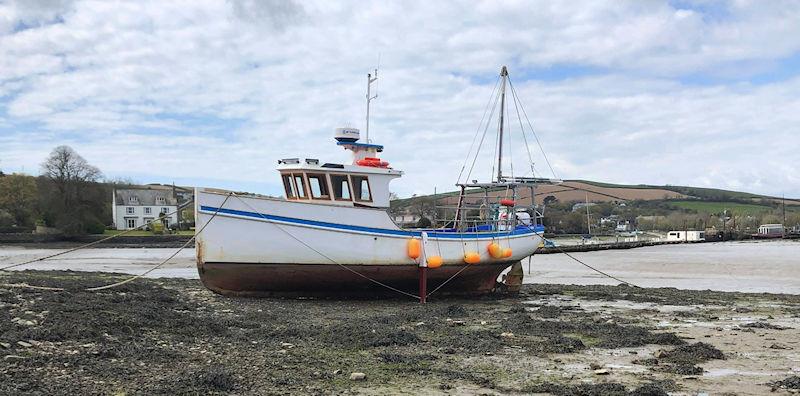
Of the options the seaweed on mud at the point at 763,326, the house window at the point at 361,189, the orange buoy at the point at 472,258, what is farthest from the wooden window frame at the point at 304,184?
the seaweed on mud at the point at 763,326

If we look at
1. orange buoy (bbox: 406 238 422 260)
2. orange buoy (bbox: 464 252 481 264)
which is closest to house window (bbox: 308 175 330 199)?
orange buoy (bbox: 406 238 422 260)

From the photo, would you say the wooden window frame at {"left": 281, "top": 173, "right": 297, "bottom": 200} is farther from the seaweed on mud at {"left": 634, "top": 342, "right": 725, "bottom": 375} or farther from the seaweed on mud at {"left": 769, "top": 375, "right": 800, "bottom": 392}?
the seaweed on mud at {"left": 769, "top": 375, "right": 800, "bottom": 392}

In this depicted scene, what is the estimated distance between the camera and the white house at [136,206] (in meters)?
87.5

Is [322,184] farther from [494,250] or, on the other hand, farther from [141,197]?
[141,197]

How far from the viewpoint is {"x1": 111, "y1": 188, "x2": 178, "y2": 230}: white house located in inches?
3445

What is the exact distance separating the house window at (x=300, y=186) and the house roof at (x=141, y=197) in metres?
79.1

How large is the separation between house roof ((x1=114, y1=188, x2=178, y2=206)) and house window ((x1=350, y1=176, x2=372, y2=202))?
79514 mm

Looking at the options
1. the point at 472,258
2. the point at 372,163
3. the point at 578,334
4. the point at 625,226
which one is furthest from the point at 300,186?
the point at 625,226

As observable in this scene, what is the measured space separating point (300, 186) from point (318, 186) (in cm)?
44

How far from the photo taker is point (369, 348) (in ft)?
31.7

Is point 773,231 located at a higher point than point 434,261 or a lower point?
lower

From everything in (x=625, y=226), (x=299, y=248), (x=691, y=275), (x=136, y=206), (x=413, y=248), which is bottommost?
(x=691, y=275)

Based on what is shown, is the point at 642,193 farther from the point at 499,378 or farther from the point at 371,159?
the point at 499,378

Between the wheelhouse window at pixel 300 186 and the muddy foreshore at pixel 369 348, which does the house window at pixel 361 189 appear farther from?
the muddy foreshore at pixel 369 348
